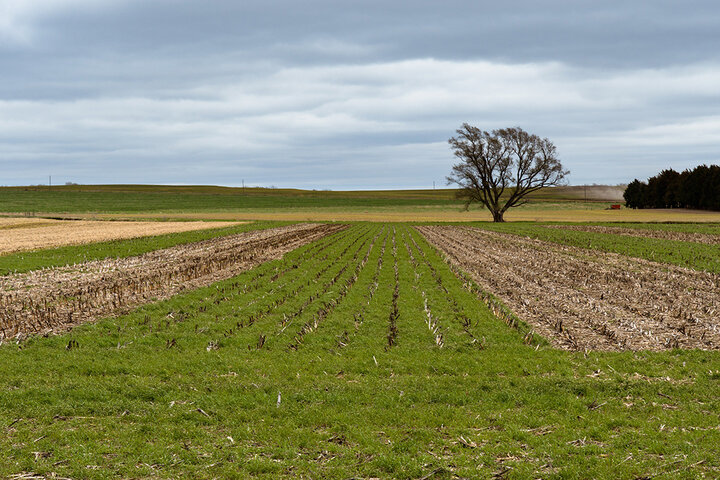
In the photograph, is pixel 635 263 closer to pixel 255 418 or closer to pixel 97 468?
pixel 255 418

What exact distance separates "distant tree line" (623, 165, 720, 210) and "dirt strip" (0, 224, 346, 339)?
4468 inches

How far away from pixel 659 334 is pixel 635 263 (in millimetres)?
17075

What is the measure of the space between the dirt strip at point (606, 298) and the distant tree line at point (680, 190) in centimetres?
10271

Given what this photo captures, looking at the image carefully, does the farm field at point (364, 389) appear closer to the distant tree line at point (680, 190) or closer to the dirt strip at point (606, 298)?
the dirt strip at point (606, 298)

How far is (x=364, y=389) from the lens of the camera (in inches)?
380

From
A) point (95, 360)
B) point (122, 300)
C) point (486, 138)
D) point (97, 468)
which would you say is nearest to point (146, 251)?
point (122, 300)

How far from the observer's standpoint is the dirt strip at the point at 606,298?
13094 mm

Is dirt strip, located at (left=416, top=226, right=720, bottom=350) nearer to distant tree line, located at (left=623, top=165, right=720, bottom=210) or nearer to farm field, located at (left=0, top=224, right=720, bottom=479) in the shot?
farm field, located at (left=0, top=224, right=720, bottom=479)

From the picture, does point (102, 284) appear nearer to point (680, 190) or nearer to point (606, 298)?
point (606, 298)

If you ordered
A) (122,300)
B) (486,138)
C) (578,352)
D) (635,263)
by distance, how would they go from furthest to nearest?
(486,138) < (635,263) < (122,300) < (578,352)

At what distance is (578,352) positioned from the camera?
11.9 metres

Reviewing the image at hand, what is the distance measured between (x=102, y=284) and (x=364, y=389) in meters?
15.4

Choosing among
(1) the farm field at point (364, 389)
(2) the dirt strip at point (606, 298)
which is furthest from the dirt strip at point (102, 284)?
(2) the dirt strip at point (606, 298)

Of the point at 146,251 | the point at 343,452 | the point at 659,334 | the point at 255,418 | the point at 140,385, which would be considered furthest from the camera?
the point at 146,251
